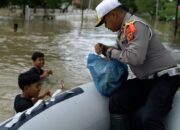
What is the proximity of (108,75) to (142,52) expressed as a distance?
0.40 m

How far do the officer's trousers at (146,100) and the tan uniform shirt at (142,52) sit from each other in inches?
3.7

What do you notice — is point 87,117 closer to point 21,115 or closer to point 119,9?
point 21,115

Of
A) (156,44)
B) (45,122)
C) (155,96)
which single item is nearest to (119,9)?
(156,44)

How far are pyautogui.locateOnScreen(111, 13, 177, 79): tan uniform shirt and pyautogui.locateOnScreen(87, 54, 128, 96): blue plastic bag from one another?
111 millimetres

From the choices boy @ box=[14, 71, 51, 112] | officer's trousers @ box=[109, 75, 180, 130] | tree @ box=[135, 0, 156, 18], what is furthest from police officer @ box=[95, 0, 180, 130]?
tree @ box=[135, 0, 156, 18]

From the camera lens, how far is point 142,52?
3814 mm

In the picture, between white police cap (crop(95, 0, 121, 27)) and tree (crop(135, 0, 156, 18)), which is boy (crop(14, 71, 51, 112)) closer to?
white police cap (crop(95, 0, 121, 27))

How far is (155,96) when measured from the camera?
12.9 feet

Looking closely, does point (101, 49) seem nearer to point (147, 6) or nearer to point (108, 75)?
point (108, 75)

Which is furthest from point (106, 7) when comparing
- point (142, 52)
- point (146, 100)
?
point (146, 100)

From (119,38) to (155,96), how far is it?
57cm

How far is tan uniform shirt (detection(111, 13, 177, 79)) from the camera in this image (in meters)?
3.81

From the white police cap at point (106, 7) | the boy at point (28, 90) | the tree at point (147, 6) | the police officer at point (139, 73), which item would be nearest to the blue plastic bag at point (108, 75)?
the police officer at point (139, 73)

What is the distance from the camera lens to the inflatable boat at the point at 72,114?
3.81 metres
